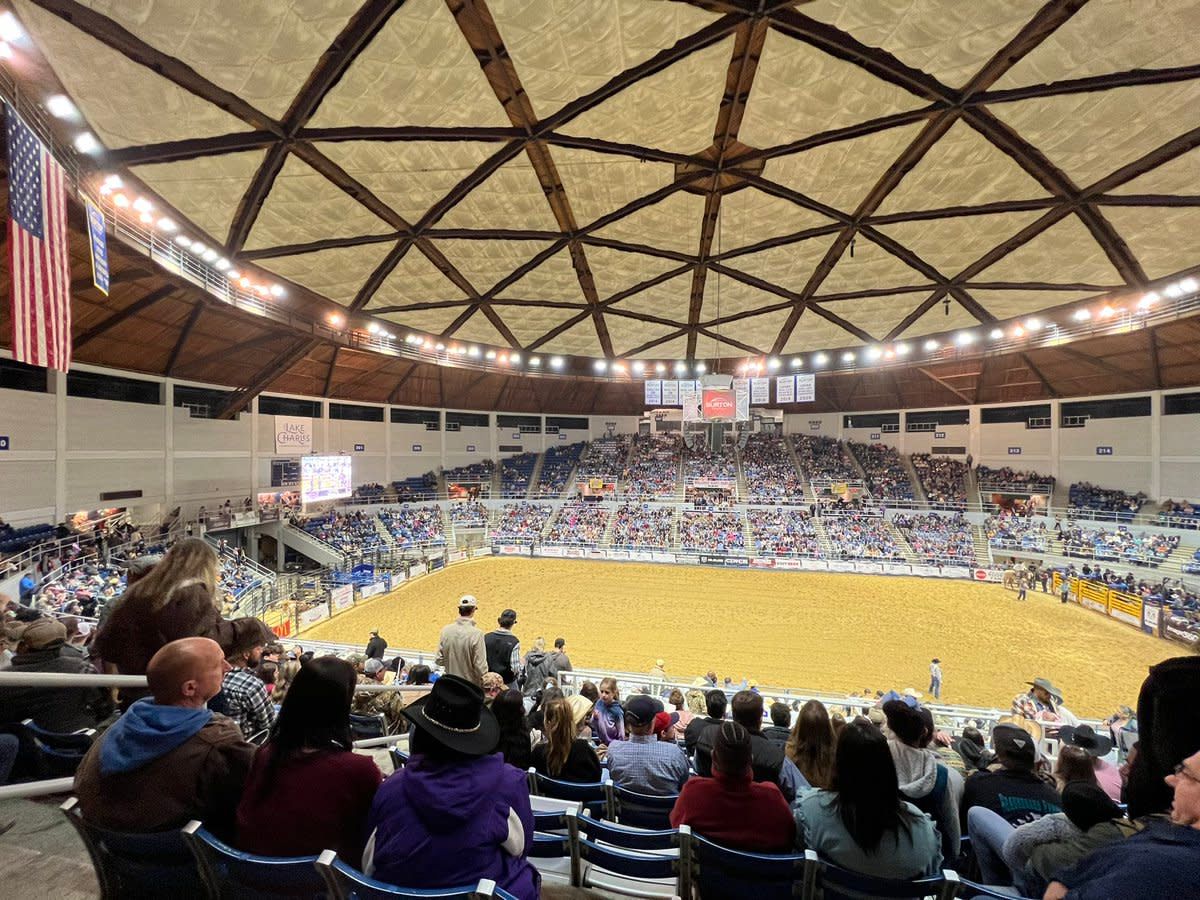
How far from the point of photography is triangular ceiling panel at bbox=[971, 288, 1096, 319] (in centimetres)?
1730

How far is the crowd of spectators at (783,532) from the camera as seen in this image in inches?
1048

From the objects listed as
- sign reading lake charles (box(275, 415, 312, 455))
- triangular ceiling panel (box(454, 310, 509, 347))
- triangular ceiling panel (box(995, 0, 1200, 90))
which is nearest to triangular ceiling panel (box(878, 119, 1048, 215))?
triangular ceiling panel (box(995, 0, 1200, 90))

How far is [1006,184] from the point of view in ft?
37.4

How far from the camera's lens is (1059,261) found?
48.5 ft

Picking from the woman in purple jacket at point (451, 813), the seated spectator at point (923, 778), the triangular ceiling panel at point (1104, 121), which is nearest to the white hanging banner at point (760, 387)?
the triangular ceiling panel at point (1104, 121)

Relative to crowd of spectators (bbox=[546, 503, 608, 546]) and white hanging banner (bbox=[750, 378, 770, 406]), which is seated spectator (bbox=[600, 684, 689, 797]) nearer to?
white hanging banner (bbox=[750, 378, 770, 406])

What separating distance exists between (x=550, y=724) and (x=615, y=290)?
698 inches

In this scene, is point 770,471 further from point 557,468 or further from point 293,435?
point 293,435

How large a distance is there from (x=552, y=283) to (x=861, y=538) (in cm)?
2123

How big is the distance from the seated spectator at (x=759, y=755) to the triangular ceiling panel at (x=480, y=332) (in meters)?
19.8


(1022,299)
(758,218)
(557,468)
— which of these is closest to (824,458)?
(1022,299)

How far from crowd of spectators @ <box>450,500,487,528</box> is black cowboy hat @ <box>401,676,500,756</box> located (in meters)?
30.0

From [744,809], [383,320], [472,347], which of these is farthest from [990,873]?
[472,347]

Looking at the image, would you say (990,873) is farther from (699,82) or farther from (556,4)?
(699,82)
